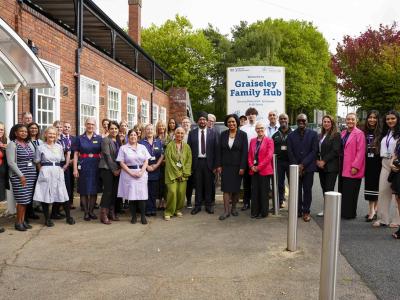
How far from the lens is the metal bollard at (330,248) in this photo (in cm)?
357

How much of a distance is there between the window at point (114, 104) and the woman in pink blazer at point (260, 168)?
30.1 ft

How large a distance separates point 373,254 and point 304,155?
251cm

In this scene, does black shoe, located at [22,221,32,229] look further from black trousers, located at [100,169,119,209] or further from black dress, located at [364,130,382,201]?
black dress, located at [364,130,382,201]

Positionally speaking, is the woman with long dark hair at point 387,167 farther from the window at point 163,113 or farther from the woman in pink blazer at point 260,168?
the window at point 163,113

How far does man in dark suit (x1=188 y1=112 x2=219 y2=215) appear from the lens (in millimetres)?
8203

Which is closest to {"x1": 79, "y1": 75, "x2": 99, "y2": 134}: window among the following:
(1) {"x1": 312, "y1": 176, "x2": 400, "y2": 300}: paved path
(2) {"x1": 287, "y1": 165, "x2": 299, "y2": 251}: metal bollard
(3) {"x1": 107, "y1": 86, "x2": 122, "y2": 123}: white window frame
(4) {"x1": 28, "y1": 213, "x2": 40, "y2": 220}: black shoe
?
(3) {"x1": 107, "y1": 86, "x2": 122, "y2": 123}: white window frame

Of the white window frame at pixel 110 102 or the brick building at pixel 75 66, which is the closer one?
the brick building at pixel 75 66

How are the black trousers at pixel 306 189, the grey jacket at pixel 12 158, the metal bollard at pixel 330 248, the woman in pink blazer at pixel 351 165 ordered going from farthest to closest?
1. the black trousers at pixel 306 189
2. the woman in pink blazer at pixel 351 165
3. the grey jacket at pixel 12 158
4. the metal bollard at pixel 330 248

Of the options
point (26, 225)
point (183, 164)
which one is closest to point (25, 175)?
point (26, 225)

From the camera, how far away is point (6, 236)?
639cm

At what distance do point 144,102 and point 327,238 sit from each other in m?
18.9

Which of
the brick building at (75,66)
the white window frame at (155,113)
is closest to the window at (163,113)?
the white window frame at (155,113)

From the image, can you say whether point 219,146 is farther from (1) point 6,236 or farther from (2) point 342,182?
(1) point 6,236

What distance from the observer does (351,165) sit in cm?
760
